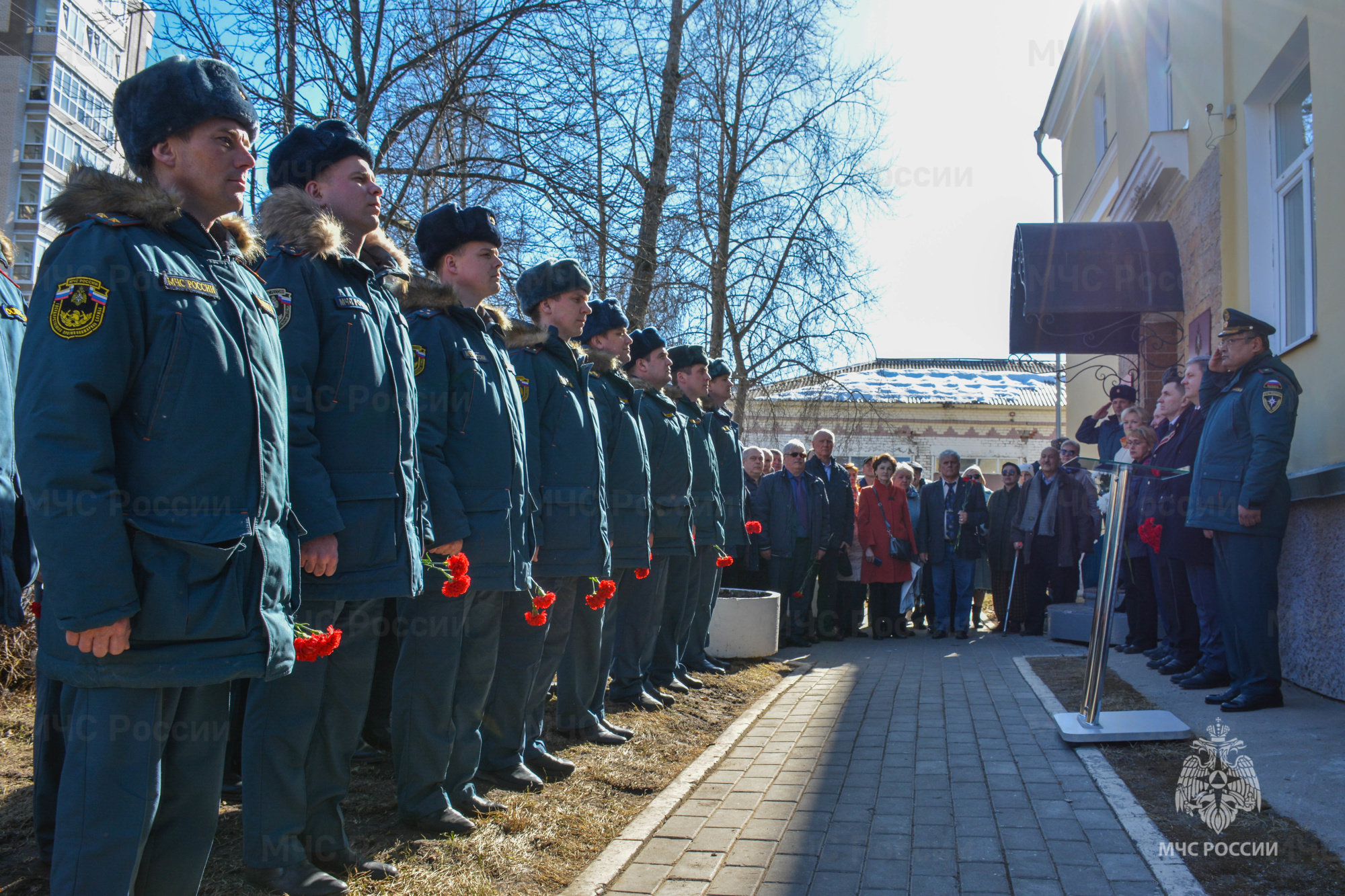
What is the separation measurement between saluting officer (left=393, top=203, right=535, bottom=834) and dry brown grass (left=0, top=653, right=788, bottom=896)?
0.53 ft

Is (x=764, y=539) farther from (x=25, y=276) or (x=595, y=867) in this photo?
(x=25, y=276)

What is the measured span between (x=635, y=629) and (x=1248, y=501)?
3.61 meters

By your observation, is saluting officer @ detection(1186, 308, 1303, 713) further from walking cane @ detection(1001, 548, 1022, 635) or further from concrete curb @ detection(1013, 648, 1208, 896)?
walking cane @ detection(1001, 548, 1022, 635)

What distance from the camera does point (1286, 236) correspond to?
25.9 ft

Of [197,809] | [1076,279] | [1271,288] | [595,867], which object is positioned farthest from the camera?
[1076,279]

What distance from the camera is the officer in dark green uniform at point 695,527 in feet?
22.7

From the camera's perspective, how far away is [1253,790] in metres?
4.06

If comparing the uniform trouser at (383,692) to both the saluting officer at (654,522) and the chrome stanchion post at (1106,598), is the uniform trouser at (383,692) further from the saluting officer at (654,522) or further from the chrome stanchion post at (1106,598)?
the chrome stanchion post at (1106,598)

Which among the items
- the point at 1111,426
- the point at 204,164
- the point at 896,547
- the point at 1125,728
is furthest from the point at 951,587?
the point at 204,164

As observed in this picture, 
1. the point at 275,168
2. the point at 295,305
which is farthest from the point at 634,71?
the point at 295,305

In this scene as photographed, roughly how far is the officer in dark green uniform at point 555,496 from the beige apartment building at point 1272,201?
14.5 feet

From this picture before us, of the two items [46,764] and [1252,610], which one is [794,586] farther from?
[46,764]

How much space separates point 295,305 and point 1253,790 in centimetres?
406

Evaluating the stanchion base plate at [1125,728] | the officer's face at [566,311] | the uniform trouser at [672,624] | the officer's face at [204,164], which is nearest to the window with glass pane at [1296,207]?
the stanchion base plate at [1125,728]
